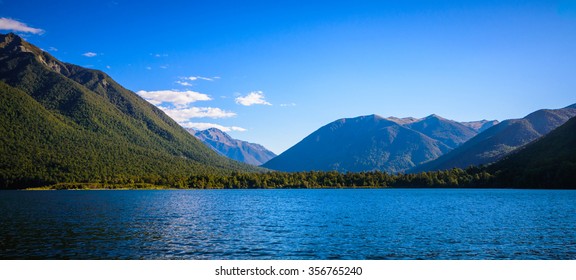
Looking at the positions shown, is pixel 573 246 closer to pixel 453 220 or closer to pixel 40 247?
pixel 453 220

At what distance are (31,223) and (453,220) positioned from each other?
80.8 m

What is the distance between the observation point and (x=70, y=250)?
50688 mm

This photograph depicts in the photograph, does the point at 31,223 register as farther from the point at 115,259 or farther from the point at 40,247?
the point at 115,259

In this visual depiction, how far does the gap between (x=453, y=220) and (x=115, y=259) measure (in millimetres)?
66348

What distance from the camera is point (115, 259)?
155ft

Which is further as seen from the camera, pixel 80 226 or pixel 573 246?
pixel 80 226

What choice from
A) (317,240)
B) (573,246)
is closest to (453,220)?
(573,246)
